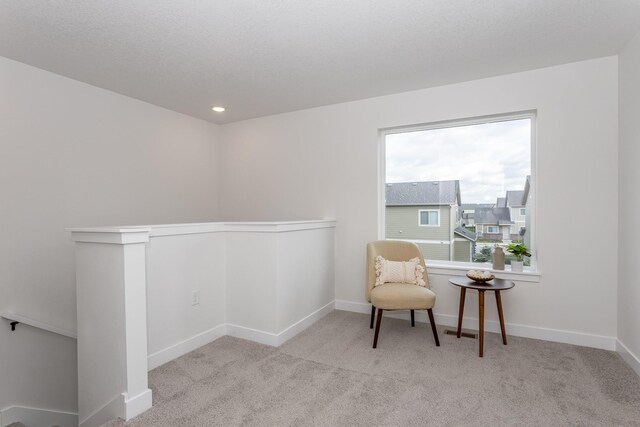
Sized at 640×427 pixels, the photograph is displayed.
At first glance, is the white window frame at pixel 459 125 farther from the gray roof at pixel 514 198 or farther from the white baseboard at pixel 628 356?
the white baseboard at pixel 628 356

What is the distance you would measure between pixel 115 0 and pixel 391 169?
9.25 feet

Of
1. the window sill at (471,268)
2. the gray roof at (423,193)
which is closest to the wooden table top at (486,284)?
the window sill at (471,268)

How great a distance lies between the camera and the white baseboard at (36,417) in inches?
104

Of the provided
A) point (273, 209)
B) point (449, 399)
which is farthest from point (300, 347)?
point (273, 209)

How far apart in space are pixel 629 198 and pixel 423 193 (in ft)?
5.45

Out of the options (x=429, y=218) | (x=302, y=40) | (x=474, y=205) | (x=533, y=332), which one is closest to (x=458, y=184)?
(x=474, y=205)

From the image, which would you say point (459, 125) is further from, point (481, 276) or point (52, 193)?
point (52, 193)

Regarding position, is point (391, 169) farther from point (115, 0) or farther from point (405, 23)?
point (115, 0)

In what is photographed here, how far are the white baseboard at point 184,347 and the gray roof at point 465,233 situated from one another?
2.56 m

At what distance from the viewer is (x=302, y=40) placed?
238 centimetres

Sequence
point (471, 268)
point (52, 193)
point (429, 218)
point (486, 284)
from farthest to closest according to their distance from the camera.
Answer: point (429, 218), point (471, 268), point (52, 193), point (486, 284)

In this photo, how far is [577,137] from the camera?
9.04 ft

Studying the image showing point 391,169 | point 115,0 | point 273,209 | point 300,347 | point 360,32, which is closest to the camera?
point 115,0

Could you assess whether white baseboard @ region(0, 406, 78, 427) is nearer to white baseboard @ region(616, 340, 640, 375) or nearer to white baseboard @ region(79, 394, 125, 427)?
white baseboard @ region(79, 394, 125, 427)
